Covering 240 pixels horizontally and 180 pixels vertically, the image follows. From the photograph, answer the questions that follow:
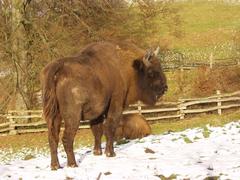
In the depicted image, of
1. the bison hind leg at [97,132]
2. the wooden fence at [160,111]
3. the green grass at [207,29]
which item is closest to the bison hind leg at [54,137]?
the bison hind leg at [97,132]

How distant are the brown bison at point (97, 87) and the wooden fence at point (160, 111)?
1204 centimetres

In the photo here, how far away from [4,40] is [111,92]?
1363 cm

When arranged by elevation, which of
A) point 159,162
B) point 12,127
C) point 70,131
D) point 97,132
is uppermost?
point 70,131

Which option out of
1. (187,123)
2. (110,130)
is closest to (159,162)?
(110,130)

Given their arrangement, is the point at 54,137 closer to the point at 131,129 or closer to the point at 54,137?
the point at 54,137

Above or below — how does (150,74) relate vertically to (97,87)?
above

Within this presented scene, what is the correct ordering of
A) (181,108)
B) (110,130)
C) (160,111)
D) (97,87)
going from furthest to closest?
(160,111) → (181,108) → (110,130) → (97,87)

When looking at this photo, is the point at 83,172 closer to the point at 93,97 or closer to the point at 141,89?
the point at 93,97

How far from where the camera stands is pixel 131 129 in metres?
14.7

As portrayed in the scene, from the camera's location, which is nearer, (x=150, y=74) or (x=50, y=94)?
(x=50, y=94)

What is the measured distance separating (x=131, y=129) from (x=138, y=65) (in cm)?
455

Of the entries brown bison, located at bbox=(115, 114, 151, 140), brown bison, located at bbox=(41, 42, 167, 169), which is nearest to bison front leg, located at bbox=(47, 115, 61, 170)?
brown bison, located at bbox=(41, 42, 167, 169)

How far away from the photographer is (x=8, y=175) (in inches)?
348

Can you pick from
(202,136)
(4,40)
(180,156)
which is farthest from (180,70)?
(180,156)
